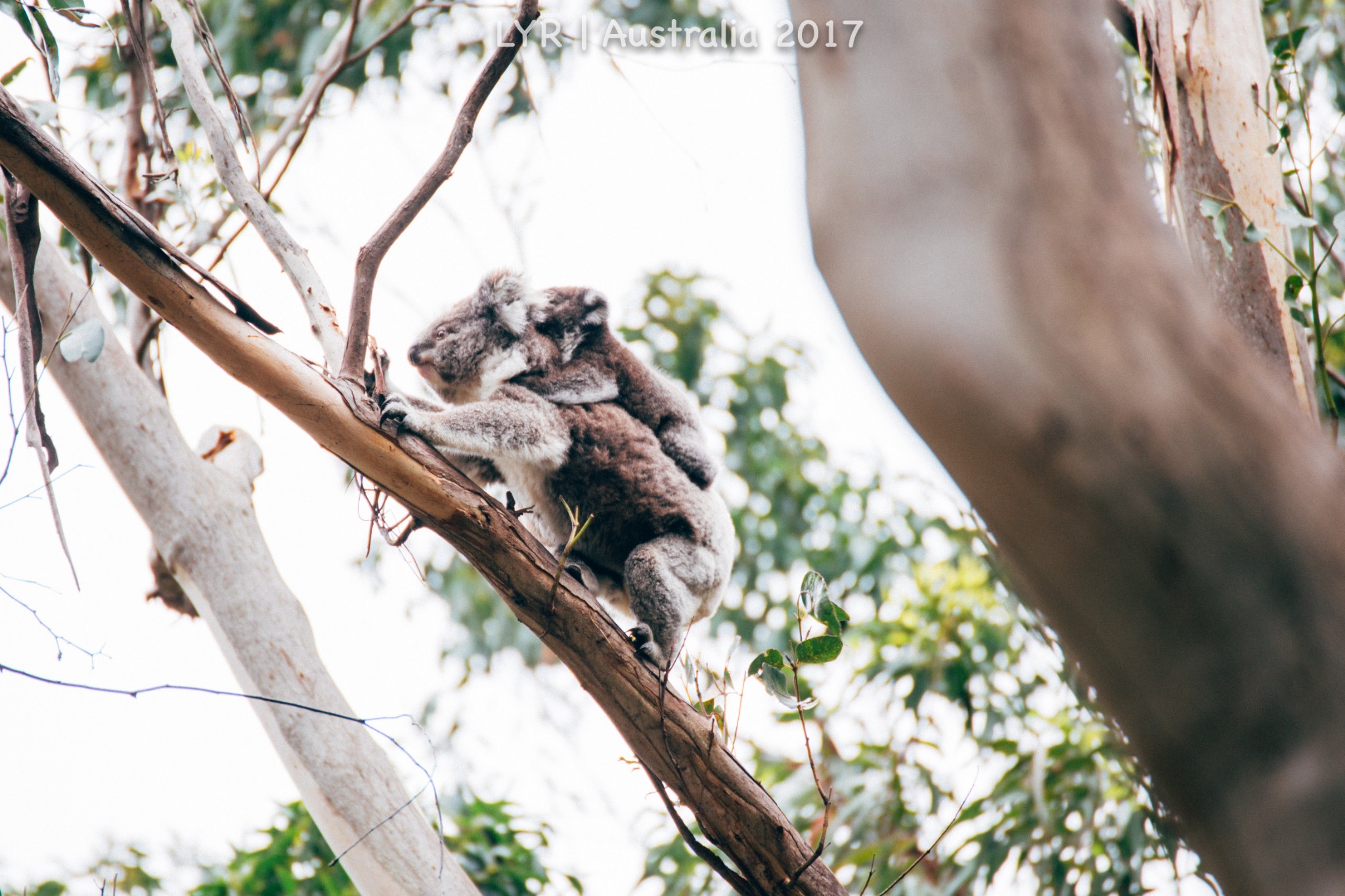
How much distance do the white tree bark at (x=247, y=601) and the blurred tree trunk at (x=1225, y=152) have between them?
88.6 inches

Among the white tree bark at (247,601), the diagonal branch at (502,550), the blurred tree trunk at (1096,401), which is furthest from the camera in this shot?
the white tree bark at (247,601)

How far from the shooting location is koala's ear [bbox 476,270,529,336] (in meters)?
2.97

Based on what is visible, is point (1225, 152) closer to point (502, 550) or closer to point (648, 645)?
point (648, 645)

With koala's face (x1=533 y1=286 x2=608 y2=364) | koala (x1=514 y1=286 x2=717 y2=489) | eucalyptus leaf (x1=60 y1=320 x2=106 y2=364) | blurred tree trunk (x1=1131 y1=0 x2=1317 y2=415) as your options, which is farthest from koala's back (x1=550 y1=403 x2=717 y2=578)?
blurred tree trunk (x1=1131 y1=0 x2=1317 y2=415)

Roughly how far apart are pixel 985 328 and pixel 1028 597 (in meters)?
0.19

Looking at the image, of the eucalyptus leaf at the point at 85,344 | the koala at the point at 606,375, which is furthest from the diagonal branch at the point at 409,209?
the koala at the point at 606,375

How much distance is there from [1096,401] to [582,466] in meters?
2.08

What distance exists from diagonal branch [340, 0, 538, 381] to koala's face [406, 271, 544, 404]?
932 mm

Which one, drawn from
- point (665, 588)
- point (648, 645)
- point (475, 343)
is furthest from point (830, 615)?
point (475, 343)

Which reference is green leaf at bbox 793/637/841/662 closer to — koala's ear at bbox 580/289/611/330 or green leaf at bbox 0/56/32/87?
koala's ear at bbox 580/289/611/330

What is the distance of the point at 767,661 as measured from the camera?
6.68 feet

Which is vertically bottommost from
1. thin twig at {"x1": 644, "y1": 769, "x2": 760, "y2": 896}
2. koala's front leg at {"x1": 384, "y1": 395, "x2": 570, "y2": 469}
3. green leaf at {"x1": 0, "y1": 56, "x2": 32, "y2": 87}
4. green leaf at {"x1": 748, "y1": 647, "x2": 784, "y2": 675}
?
thin twig at {"x1": 644, "y1": 769, "x2": 760, "y2": 896}

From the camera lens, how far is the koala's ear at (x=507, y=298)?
2.97 m

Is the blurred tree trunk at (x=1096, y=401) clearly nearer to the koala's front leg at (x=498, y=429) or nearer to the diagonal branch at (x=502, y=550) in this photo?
the diagonal branch at (x=502, y=550)
